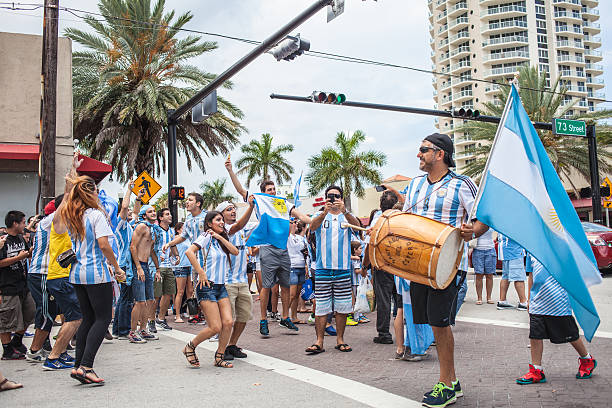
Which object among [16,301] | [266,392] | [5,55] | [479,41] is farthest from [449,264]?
[479,41]

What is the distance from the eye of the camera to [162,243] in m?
9.66

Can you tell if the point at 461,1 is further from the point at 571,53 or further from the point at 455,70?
the point at 571,53

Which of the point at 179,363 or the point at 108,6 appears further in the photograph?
the point at 108,6

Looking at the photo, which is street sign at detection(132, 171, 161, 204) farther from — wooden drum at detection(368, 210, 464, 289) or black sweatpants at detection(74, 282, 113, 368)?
wooden drum at detection(368, 210, 464, 289)

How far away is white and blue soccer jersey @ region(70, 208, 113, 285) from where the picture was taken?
18.2ft

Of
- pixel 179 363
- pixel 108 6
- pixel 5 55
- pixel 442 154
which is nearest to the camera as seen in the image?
pixel 442 154

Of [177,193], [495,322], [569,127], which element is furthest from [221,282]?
[569,127]

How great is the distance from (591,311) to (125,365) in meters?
4.87

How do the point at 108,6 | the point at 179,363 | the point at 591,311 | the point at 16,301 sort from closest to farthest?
the point at 591,311 → the point at 179,363 → the point at 16,301 → the point at 108,6

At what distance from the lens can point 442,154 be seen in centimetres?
485

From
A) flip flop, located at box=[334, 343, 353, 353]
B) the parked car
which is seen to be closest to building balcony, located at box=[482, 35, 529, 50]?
the parked car

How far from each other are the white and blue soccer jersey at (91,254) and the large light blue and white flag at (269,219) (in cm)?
238

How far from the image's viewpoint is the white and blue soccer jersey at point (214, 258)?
252 inches

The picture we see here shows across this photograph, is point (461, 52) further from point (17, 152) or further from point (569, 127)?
point (17, 152)
